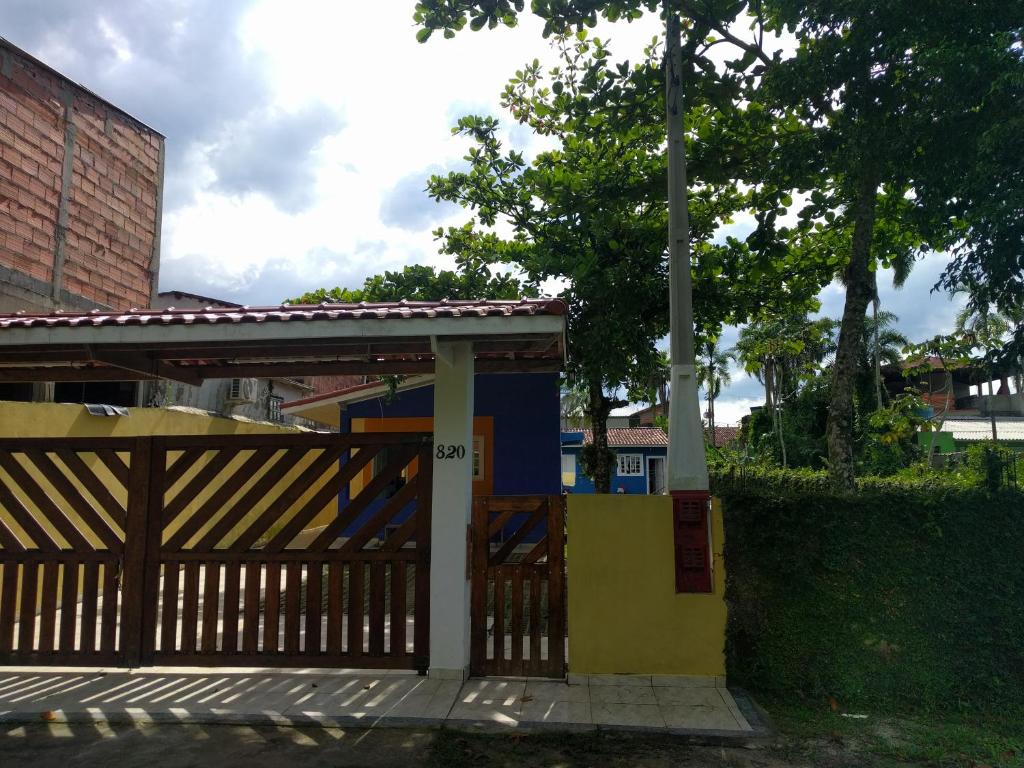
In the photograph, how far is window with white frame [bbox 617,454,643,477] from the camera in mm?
36250

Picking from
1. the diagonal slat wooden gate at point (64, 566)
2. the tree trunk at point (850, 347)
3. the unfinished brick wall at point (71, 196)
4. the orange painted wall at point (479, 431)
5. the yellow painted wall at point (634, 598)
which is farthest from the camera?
the orange painted wall at point (479, 431)

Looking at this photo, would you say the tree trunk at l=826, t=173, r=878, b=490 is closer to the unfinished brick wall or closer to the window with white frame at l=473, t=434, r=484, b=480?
the window with white frame at l=473, t=434, r=484, b=480

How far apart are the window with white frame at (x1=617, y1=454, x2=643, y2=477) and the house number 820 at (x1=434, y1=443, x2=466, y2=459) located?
31040mm

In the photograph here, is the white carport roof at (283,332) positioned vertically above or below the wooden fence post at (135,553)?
above

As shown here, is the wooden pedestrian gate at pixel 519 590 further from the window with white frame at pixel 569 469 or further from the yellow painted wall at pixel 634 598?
the window with white frame at pixel 569 469

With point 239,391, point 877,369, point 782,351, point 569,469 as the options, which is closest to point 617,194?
point 782,351

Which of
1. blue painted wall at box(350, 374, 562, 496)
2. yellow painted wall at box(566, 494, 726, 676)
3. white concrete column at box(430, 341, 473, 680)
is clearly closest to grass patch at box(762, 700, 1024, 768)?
yellow painted wall at box(566, 494, 726, 676)

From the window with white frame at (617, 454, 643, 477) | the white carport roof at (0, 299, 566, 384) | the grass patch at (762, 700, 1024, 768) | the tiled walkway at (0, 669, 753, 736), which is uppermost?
the white carport roof at (0, 299, 566, 384)

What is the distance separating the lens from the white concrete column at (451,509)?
18.5 feet

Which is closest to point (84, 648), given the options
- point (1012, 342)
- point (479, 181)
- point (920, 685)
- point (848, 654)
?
point (848, 654)

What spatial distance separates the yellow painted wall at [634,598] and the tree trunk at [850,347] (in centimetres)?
191

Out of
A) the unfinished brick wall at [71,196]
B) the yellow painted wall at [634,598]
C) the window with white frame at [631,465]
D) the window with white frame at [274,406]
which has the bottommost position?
the yellow painted wall at [634,598]

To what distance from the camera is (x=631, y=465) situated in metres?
36.3

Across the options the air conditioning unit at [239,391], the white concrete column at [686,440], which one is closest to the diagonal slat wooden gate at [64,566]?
the white concrete column at [686,440]
